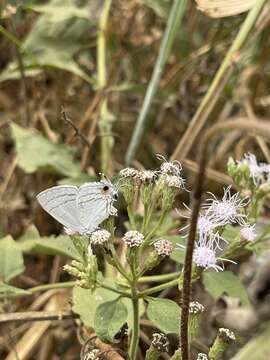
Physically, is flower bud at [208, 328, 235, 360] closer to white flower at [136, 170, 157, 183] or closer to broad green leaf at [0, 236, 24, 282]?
white flower at [136, 170, 157, 183]

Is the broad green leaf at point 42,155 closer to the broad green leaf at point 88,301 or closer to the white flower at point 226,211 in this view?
the broad green leaf at point 88,301

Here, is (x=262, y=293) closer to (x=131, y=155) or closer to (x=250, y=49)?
(x=131, y=155)

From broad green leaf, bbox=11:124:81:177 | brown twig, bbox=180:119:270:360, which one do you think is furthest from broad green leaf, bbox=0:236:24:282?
brown twig, bbox=180:119:270:360

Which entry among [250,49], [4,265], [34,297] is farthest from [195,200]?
[250,49]

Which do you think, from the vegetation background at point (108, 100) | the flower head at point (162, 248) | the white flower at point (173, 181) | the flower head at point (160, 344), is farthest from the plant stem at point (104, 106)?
the flower head at point (160, 344)

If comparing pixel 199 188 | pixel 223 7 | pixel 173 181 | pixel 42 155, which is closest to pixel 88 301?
pixel 173 181

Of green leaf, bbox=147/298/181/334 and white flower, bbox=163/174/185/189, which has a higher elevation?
white flower, bbox=163/174/185/189
